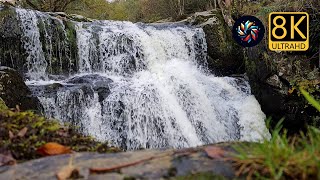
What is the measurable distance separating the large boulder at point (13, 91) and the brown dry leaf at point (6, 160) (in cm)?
474

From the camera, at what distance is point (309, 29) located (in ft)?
31.3

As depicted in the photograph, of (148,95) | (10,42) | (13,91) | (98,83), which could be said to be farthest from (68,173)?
(10,42)

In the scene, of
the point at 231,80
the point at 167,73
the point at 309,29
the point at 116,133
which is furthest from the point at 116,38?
the point at 309,29

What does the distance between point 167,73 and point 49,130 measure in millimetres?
8604

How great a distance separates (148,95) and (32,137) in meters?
6.68

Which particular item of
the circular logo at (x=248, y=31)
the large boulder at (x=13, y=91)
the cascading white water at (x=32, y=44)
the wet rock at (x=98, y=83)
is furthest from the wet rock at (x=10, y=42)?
the circular logo at (x=248, y=31)

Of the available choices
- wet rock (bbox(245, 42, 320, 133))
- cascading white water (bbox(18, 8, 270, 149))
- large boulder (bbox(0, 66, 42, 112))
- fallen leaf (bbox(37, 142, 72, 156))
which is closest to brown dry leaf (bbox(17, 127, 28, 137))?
fallen leaf (bbox(37, 142, 72, 156))

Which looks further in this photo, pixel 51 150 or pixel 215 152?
pixel 51 150

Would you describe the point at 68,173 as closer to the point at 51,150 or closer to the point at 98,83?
the point at 51,150

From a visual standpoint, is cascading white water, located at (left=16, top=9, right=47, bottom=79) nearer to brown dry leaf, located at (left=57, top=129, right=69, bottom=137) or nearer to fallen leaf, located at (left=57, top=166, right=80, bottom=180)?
brown dry leaf, located at (left=57, top=129, right=69, bottom=137)

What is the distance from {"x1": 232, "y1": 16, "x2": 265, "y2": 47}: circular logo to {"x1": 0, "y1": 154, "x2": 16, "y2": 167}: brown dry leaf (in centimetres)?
951

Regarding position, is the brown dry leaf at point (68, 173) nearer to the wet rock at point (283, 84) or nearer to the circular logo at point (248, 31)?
the wet rock at point (283, 84)

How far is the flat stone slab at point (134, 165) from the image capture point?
63.1 inches

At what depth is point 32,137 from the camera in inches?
91.8
